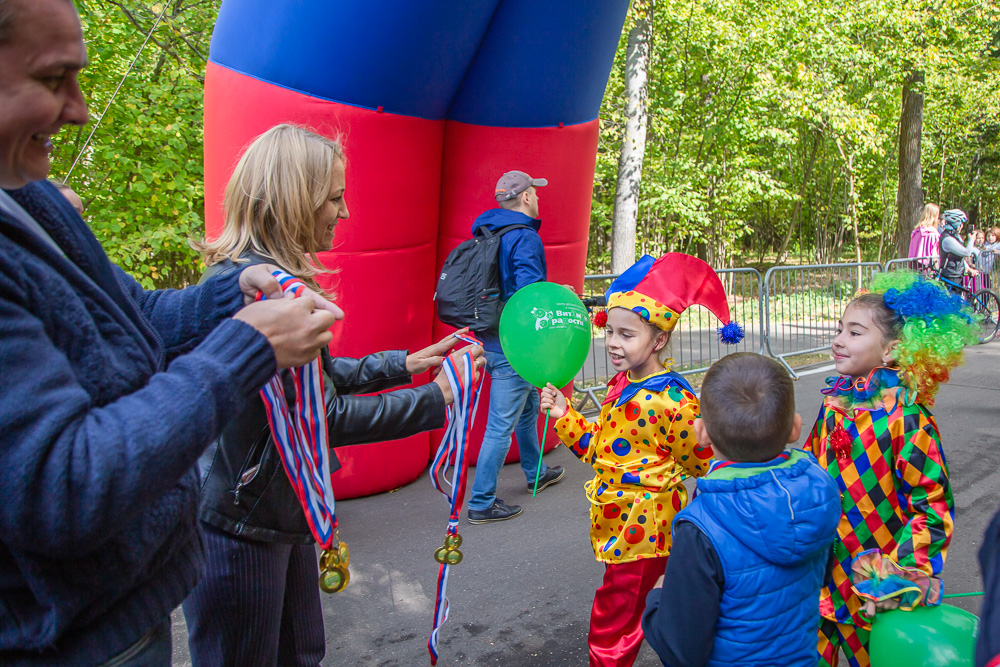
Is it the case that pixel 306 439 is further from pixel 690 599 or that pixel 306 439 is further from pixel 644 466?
pixel 644 466

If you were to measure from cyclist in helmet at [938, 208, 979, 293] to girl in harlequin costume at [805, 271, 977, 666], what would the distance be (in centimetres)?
866

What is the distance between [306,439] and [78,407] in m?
0.81

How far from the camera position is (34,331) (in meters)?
0.96

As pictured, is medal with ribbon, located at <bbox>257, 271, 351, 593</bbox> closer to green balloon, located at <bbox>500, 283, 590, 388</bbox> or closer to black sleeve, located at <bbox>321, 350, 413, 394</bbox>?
black sleeve, located at <bbox>321, 350, 413, 394</bbox>

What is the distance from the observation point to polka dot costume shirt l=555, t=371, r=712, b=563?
247 centimetres

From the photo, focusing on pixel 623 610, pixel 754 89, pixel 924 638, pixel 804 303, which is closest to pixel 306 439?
pixel 623 610

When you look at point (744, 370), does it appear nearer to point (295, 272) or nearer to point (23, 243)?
point (295, 272)

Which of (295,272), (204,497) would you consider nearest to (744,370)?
(295,272)

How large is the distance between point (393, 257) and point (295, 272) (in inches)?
95.7

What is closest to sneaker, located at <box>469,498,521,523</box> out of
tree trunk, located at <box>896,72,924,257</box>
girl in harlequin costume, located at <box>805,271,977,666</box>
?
girl in harlequin costume, located at <box>805,271,977,666</box>

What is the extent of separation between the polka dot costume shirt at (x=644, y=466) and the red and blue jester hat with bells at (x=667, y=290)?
0.80 feet

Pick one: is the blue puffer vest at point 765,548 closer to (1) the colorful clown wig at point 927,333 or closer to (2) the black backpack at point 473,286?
(1) the colorful clown wig at point 927,333

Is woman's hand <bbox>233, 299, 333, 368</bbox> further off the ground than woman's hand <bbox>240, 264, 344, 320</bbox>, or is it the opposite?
woman's hand <bbox>240, 264, 344, 320</bbox>

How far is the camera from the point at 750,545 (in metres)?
1.70
